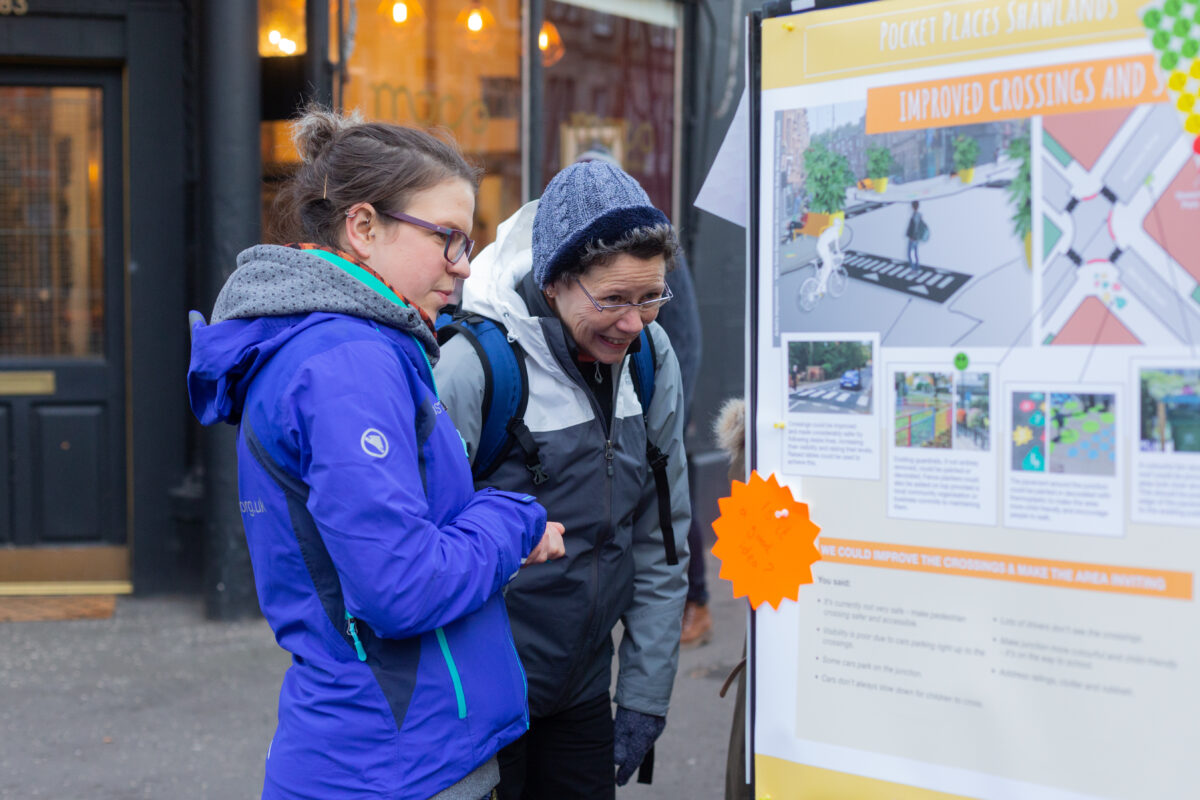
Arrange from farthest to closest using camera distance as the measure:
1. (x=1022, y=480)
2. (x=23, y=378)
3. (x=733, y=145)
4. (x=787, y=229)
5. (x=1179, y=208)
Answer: (x=23, y=378)
(x=733, y=145)
(x=787, y=229)
(x=1022, y=480)
(x=1179, y=208)

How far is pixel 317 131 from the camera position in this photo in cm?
200

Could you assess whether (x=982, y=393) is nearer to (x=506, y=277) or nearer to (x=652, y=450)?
(x=652, y=450)

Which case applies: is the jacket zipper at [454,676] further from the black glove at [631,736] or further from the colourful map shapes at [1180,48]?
the colourful map shapes at [1180,48]

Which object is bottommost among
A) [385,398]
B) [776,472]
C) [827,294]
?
[776,472]

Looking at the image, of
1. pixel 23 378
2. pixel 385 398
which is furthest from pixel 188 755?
pixel 385 398

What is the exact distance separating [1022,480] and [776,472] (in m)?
0.39

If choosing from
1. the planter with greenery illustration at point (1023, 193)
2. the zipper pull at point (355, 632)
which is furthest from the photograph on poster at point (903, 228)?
the zipper pull at point (355, 632)

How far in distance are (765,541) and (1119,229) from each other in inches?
26.6

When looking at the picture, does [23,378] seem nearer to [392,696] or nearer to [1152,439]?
[392,696]

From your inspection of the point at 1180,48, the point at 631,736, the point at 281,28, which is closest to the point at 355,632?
the point at 631,736

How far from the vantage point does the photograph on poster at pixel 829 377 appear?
1683 millimetres

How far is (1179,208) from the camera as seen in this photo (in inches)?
54.9

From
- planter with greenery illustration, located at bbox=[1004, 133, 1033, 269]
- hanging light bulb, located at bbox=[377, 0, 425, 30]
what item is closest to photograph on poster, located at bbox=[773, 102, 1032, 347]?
planter with greenery illustration, located at bbox=[1004, 133, 1033, 269]

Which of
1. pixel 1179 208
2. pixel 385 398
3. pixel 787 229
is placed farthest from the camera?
pixel 787 229
